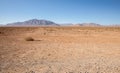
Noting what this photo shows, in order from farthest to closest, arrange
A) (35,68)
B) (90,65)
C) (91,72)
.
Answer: (90,65), (35,68), (91,72)

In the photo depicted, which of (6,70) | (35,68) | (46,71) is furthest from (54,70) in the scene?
(6,70)

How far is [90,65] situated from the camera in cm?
958

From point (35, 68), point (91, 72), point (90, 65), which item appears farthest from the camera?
point (90, 65)

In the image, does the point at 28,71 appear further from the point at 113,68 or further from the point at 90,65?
the point at 113,68

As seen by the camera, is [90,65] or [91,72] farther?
[90,65]

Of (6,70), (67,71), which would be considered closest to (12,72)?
(6,70)

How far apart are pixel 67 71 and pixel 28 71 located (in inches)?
69.5

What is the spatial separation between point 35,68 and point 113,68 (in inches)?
149

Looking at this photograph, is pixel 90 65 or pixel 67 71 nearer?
pixel 67 71

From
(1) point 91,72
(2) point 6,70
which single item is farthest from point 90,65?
(2) point 6,70

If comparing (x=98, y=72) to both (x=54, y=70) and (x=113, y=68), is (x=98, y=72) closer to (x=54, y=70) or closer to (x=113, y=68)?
(x=113, y=68)

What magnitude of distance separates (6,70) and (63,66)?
2.75 metres

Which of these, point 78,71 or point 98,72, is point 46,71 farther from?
point 98,72

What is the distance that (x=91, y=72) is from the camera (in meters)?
8.35
